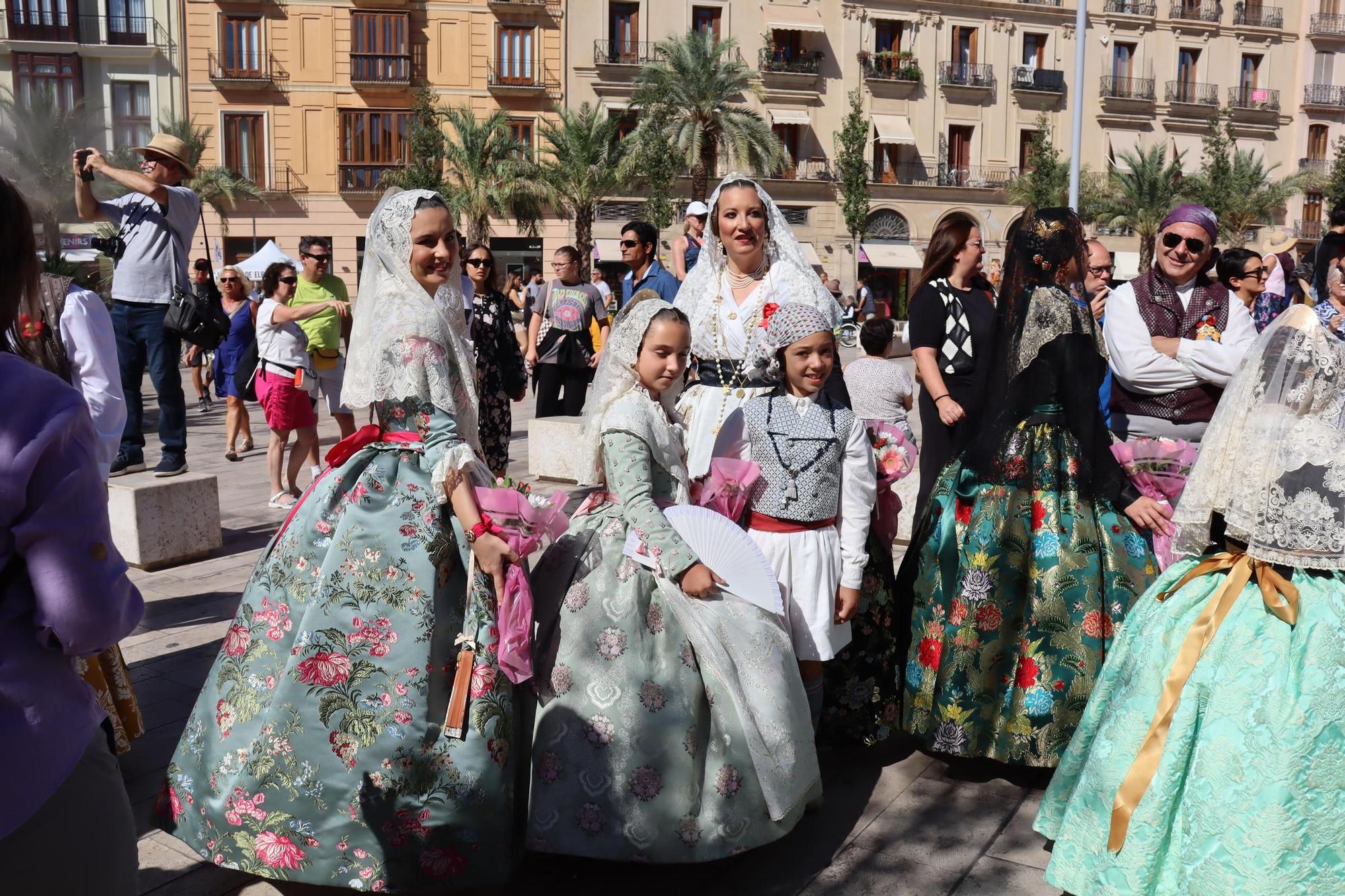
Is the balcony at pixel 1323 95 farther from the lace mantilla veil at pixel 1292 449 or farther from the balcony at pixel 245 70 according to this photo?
the lace mantilla veil at pixel 1292 449

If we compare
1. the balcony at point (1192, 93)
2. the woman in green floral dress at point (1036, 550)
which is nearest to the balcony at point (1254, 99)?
the balcony at point (1192, 93)

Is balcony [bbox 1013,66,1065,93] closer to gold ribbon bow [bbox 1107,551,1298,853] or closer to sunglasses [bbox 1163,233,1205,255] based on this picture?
sunglasses [bbox 1163,233,1205,255]

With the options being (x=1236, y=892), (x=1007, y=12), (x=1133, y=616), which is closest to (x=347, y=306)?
(x=1133, y=616)

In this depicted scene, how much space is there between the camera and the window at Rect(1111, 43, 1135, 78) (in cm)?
4066

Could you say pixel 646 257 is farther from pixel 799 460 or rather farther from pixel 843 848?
pixel 843 848

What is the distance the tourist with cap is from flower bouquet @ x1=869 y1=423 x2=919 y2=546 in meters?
2.83

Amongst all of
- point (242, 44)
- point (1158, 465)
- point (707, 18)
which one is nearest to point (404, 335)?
point (1158, 465)

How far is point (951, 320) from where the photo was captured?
470 cm

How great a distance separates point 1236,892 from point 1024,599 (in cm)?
122

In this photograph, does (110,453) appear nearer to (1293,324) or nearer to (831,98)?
(1293,324)

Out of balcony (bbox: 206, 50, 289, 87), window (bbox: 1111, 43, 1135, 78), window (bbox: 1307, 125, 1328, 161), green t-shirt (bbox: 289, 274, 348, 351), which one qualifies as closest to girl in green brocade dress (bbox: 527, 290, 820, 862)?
green t-shirt (bbox: 289, 274, 348, 351)

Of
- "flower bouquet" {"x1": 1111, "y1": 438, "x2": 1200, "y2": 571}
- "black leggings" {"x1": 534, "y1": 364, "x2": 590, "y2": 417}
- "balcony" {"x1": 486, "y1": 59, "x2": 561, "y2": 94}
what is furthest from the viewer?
"balcony" {"x1": 486, "y1": 59, "x2": 561, "y2": 94}

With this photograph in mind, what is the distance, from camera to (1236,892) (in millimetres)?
A: 2529

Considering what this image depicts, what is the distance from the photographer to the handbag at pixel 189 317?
6.03m
